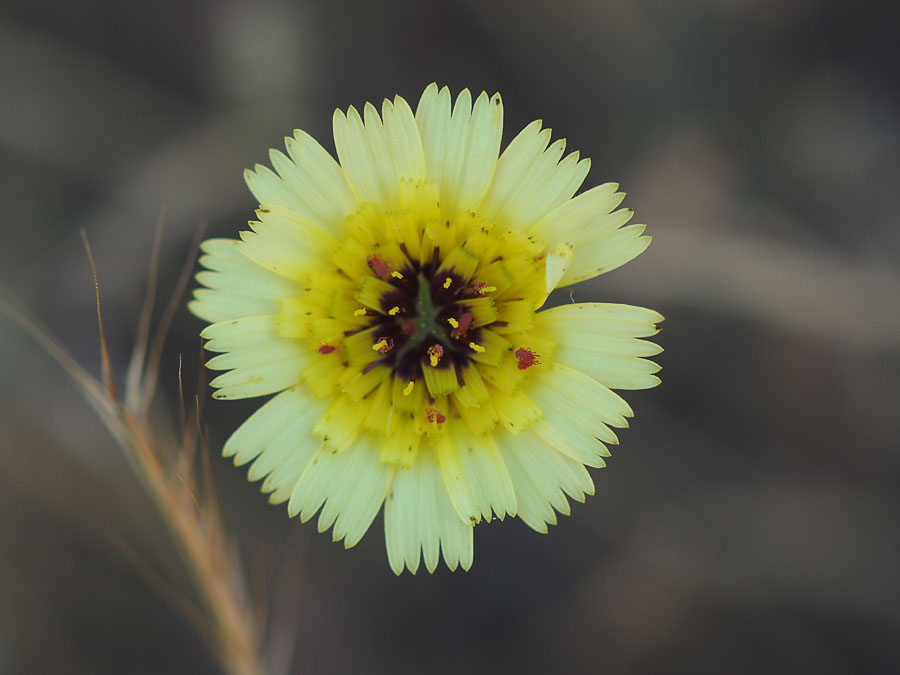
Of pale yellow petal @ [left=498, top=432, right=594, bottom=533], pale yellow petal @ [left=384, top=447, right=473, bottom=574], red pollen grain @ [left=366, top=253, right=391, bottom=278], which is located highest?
red pollen grain @ [left=366, top=253, right=391, bottom=278]

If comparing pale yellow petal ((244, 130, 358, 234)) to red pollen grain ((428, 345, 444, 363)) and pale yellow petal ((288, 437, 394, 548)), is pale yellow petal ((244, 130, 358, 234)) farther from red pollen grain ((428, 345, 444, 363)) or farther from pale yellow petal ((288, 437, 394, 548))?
pale yellow petal ((288, 437, 394, 548))

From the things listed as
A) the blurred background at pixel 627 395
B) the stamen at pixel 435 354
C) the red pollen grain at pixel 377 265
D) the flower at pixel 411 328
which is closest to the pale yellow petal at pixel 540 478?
the flower at pixel 411 328

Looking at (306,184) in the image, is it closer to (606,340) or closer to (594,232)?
(594,232)

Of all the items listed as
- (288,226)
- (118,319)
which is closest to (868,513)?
(288,226)

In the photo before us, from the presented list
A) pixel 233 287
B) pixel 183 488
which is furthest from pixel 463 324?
pixel 183 488

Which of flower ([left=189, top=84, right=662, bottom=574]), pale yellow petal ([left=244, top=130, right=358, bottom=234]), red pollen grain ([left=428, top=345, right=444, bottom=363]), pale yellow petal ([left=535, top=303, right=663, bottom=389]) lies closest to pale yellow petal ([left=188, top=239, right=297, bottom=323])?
flower ([left=189, top=84, right=662, bottom=574])

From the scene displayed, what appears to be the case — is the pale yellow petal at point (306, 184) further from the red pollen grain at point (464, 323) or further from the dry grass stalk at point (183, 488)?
the red pollen grain at point (464, 323)

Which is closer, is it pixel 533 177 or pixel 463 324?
pixel 533 177
